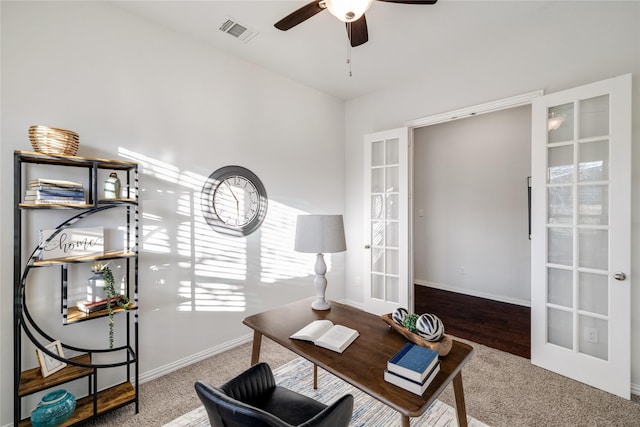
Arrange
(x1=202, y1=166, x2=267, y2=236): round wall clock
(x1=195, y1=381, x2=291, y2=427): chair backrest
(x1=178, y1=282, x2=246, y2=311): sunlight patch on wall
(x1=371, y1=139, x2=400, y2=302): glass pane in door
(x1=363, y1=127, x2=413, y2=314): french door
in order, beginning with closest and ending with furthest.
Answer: (x1=195, y1=381, x2=291, y2=427): chair backrest < (x1=178, y1=282, x2=246, y2=311): sunlight patch on wall < (x1=202, y1=166, x2=267, y2=236): round wall clock < (x1=363, y1=127, x2=413, y2=314): french door < (x1=371, y1=139, x2=400, y2=302): glass pane in door

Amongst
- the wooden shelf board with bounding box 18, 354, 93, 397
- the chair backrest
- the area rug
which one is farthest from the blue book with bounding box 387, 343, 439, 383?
the wooden shelf board with bounding box 18, 354, 93, 397

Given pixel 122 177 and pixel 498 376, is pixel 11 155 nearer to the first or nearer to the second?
pixel 122 177

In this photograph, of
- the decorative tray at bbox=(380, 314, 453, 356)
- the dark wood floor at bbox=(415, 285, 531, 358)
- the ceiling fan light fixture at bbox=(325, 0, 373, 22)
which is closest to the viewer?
the decorative tray at bbox=(380, 314, 453, 356)

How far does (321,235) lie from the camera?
1838mm

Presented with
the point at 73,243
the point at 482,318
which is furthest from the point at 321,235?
the point at 482,318

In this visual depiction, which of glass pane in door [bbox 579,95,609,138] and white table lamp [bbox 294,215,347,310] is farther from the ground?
glass pane in door [bbox 579,95,609,138]

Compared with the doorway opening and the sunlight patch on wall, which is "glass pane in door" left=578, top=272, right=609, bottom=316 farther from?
the sunlight patch on wall

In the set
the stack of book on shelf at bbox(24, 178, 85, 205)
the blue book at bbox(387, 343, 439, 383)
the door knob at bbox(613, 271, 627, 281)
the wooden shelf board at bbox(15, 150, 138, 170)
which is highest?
the wooden shelf board at bbox(15, 150, 138, 170)

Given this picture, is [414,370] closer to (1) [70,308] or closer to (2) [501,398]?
(2) [501,398]

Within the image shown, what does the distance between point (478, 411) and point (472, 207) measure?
3.28 meters

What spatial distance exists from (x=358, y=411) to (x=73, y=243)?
2.14 m

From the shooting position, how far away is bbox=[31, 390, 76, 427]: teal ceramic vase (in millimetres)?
1570

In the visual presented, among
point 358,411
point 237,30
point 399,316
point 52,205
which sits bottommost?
point 358,411

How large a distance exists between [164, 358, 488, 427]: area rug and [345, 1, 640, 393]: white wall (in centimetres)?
147
